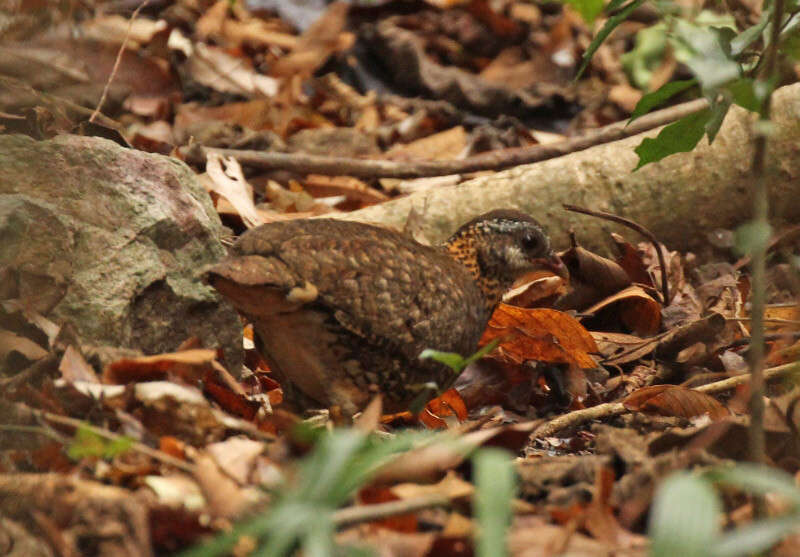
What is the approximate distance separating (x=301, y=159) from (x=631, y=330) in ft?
6.83

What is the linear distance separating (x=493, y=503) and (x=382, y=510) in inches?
15.9

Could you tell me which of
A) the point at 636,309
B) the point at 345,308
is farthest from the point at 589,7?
the point at 636,309

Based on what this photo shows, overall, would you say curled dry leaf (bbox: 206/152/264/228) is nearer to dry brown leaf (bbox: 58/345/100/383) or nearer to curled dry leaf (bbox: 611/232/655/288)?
curled dry leaf (bbox: 611/232/655/288)

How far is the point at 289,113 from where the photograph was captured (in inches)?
299

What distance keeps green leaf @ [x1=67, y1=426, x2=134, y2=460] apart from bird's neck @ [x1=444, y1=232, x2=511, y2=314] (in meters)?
2.12

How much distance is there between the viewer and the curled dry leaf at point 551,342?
4.58 meters

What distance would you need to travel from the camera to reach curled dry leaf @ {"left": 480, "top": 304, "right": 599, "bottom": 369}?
15.0 ft

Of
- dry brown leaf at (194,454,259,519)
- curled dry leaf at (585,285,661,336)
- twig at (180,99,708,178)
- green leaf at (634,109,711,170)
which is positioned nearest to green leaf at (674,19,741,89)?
green leaf at (634,109,711,170)

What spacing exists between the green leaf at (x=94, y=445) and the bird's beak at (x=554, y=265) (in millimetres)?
2459

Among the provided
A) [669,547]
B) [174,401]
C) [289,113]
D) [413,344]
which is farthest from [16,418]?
[289,113]

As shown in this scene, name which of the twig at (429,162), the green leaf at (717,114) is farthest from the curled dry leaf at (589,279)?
the green leaf at (717,114)

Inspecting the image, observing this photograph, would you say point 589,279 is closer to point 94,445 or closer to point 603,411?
point 603,411

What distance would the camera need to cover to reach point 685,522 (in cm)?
188

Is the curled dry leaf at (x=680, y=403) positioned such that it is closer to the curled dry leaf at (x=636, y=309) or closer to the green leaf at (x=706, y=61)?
the curled dry leaf at (x=636, y=309)
